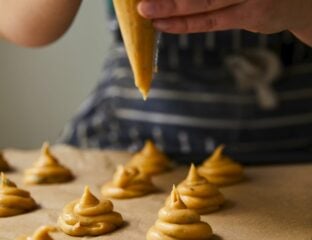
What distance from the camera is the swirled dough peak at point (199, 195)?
3.45 ft

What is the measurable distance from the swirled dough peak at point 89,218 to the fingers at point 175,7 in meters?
0.32

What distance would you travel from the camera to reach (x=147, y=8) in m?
0.85

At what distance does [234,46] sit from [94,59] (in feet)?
3.02

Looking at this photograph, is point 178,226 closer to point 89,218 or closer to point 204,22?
point 89,218

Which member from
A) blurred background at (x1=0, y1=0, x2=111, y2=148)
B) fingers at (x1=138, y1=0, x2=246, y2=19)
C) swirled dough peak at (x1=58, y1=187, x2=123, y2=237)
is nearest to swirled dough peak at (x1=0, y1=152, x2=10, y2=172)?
swirled dough peak at (x1=58, y1=187, x2=123, y2=237)

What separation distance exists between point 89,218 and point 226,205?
25 cm

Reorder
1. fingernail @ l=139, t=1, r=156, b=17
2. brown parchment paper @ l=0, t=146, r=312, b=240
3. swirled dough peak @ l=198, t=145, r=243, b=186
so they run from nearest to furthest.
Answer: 1. fingernail @ l=139, t=1, r=156, b=17
2. brown parchment paper @ l=0, t=146, r=312, b=240
3. swirled dough peak @ l=198, t=145, r=243, b=186

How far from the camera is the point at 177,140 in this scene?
5.24ft

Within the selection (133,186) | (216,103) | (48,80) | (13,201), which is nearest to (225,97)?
(216,103)

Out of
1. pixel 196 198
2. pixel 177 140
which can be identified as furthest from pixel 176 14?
pixel 177 140

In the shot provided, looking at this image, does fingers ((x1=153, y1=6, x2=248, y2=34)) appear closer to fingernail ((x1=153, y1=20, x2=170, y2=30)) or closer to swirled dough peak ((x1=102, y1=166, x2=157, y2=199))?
fingernail ((x1=153, y1=20, x2=170, y2=30))

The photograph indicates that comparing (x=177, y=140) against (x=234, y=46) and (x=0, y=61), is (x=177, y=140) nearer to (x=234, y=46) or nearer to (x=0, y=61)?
(x=234, y=46)

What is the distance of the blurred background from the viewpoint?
7.91 ft

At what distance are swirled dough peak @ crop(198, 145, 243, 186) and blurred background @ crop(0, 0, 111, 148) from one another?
1.24 m
